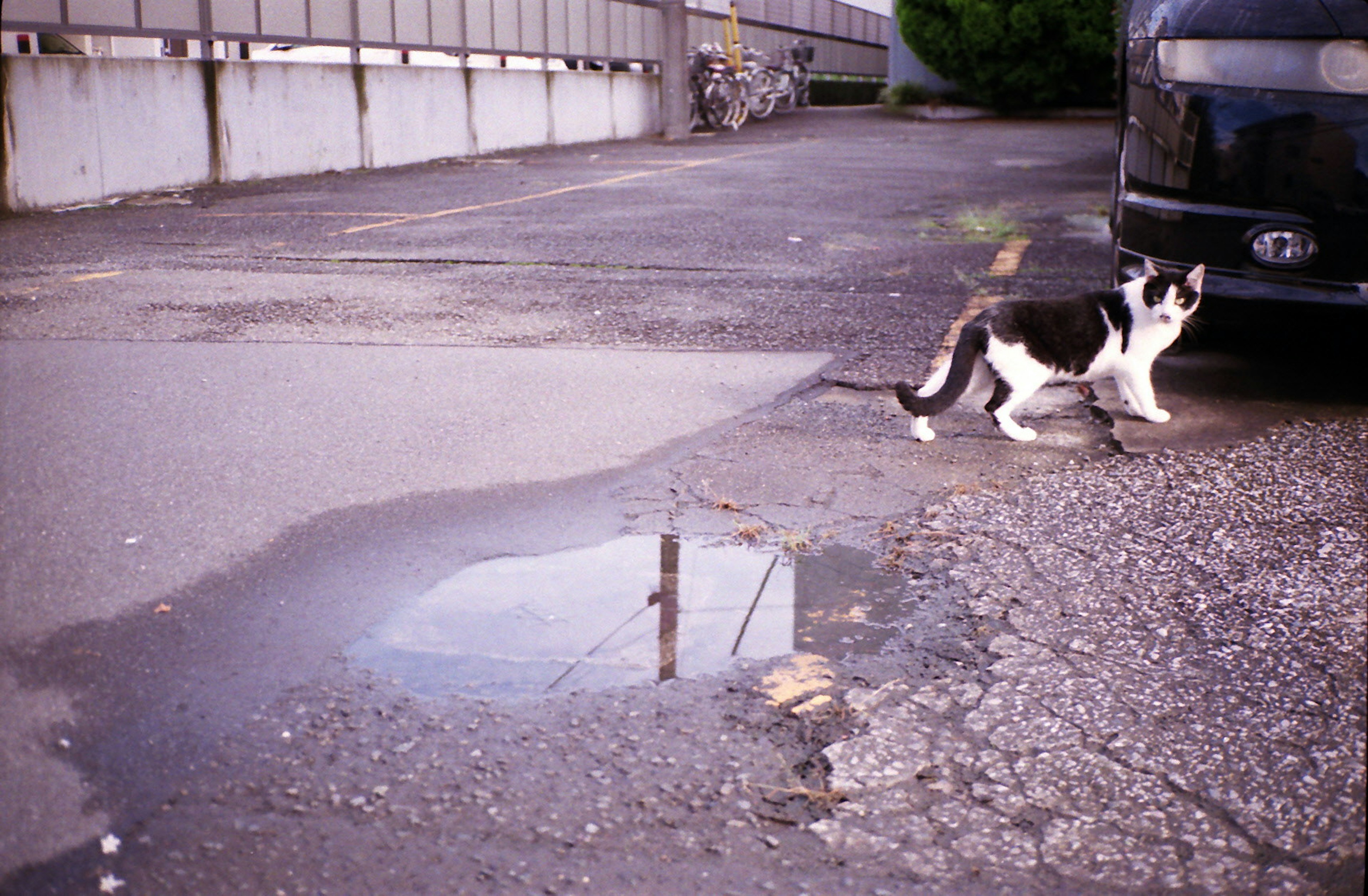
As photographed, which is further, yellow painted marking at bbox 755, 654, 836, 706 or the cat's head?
the cat's head

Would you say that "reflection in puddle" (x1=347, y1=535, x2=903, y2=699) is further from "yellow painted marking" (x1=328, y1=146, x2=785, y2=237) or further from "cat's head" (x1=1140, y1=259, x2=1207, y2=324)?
"yellow painted marking" (x1=328, y1=146, x2=785, y2=237)

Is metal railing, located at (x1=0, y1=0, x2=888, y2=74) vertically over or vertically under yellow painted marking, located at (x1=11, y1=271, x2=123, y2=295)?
over

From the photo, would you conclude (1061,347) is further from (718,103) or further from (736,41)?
(736,41)

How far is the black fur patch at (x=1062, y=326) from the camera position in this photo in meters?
4.03

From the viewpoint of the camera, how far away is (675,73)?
20.3 metres

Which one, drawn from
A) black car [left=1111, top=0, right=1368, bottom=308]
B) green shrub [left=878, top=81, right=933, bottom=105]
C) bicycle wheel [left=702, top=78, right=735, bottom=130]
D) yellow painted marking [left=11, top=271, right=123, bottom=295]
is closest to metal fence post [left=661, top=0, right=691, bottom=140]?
bicycle wheel [left=702, top=78, right=735, bottom=130]

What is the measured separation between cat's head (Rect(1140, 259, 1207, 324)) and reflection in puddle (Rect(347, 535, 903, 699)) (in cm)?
164

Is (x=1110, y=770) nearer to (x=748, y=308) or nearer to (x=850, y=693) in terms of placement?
(x=850, y=693)

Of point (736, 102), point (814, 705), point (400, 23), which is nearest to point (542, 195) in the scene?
point (400, 23)

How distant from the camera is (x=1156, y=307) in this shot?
4.07 metres

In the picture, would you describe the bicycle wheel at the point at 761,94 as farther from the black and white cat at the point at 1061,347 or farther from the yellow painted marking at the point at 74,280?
the black and white cat at the point at 1061,347

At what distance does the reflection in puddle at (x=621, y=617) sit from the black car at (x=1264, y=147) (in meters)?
1.91

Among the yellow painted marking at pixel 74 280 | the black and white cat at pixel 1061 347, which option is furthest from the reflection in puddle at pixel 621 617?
the yellow painted marking at pixel 74 280

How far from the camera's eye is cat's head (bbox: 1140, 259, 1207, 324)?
4039 mm
